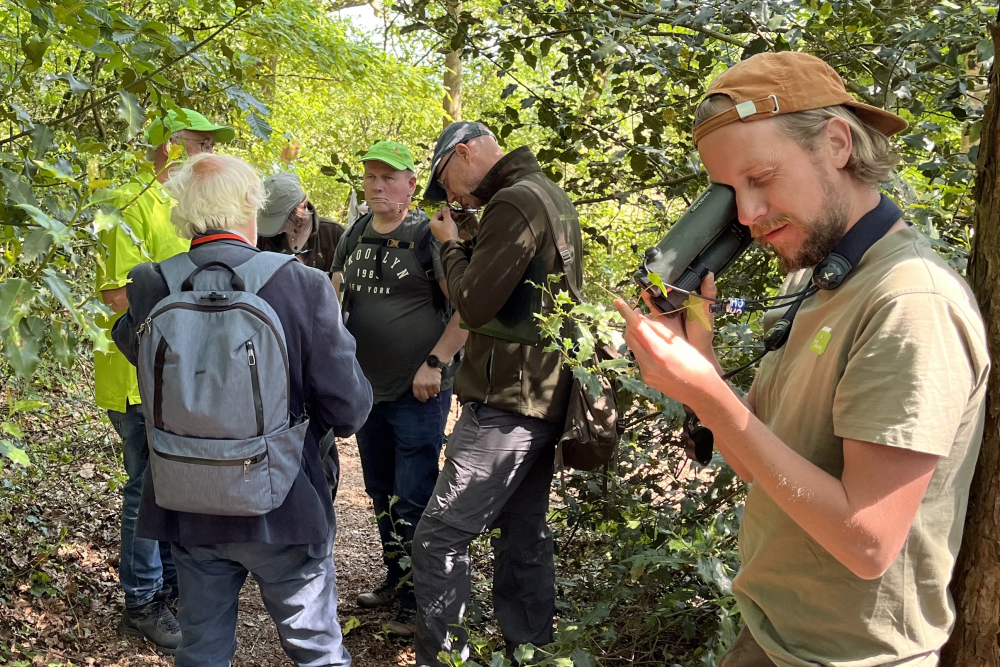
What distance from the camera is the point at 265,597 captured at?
99.7 inches

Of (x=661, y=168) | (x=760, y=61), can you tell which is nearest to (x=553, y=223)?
(x=661, y=168)

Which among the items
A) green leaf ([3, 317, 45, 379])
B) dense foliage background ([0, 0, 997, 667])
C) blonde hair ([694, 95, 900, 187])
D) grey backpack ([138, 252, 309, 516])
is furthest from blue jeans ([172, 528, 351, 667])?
blonde hair ([694, 95, 900, 187])

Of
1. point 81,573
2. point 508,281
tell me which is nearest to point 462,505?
point 508,281

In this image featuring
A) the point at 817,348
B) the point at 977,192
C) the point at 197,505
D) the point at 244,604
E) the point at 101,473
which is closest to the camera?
the point at 817,348

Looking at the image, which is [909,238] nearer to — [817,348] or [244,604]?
[817,348]

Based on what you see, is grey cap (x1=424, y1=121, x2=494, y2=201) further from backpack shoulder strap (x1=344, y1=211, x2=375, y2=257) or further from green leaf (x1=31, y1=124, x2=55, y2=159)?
green leaf (x1=31, y1=124, x2=55, y2=159)

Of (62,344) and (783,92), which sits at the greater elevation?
(783,92)

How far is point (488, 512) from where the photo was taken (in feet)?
9.83

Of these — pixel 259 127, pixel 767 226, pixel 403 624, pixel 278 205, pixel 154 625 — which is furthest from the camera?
pixel 278 205

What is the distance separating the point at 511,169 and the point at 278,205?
5.94ft

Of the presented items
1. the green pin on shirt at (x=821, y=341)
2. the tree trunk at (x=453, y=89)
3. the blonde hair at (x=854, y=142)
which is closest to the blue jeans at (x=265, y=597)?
the green pin on shirt at (x=821, y=341)

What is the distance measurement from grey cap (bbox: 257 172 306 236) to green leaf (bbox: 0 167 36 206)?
270cm

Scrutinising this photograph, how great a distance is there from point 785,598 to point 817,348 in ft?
1.45

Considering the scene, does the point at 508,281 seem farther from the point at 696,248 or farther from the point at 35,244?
the point at 35,244
